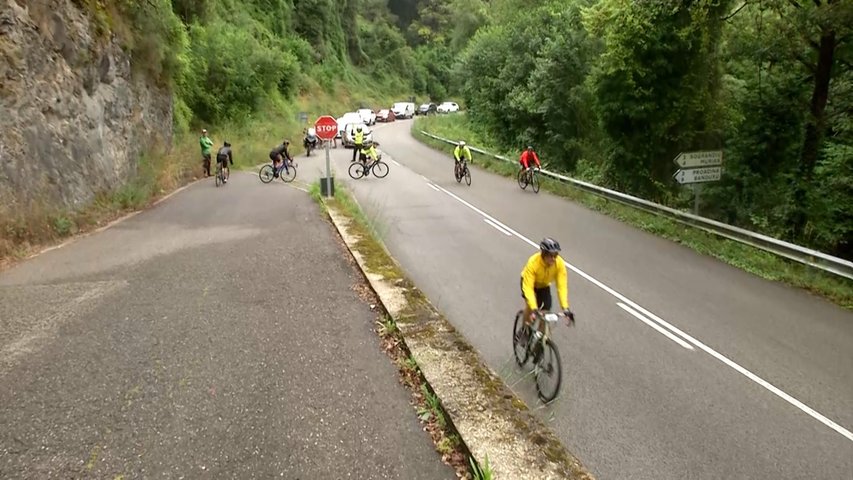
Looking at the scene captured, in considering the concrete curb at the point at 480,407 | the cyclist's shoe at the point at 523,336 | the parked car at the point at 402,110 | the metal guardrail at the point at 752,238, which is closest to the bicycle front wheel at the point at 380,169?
the metal guardrail at the point at 752,238

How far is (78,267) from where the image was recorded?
983 centimetres

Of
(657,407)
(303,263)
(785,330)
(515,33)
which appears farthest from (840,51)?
(515,33)

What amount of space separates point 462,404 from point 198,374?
2.66 m

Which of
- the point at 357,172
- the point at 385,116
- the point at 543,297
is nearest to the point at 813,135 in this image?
the point at 543,297

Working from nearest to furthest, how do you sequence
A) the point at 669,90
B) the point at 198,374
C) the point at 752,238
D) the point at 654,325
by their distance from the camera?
the point at 198,374, the point at 654,325, the point at 752,238, the point at 669,90

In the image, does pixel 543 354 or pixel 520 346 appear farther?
pixel 520 346

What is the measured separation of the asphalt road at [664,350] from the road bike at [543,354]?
15cm

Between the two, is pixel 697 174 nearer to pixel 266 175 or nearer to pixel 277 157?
pixel 277 157

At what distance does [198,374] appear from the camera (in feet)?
18.5

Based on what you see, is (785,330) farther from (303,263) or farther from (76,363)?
(76,363)

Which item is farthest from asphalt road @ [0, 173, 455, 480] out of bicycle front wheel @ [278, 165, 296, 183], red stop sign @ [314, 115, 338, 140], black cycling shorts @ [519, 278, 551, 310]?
bicycle front wheel @ [278, 165, 296, 183]

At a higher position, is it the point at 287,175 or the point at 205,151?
the point at 205,151

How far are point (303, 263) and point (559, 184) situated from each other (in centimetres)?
1330

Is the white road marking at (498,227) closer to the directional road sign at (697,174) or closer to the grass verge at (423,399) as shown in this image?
the directional road sign at (697,174)
